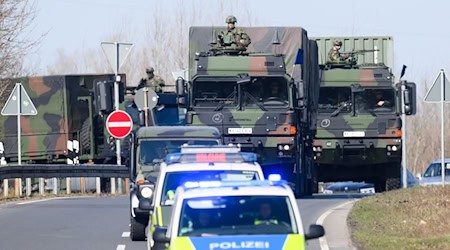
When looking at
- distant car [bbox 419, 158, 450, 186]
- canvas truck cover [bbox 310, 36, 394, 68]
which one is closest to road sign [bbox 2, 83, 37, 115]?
canvas truck cover [bbox 310, 36, 394, 68]

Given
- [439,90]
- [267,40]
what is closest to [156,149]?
[439,90]

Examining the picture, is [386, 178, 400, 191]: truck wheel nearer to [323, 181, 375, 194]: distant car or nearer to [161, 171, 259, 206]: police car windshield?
[323, 181, 375, 194]: distant car

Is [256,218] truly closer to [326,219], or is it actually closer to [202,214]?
[202,214]

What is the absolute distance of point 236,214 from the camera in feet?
34.3

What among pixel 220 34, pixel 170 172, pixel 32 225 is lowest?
pixel 32 225

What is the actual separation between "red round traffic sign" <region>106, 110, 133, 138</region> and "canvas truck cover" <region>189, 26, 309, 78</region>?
2.57 metres

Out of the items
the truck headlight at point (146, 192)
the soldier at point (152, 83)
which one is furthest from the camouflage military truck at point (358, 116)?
the truck headlight at point (146, 192)

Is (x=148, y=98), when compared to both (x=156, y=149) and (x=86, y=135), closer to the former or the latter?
(x=156, y=149)

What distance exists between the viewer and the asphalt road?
1681 centimetres

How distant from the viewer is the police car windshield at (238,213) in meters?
10.4

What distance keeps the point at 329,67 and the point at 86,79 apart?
23.1 ft

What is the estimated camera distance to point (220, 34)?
2578 cm

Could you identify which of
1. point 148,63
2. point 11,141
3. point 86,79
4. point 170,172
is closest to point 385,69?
point 86,79

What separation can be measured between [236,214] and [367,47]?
22.1 metres
